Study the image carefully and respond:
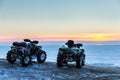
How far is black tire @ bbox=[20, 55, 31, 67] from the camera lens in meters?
A: 31.3

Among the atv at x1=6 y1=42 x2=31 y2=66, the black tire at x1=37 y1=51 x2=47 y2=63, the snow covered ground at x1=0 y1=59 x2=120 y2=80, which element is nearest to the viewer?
the snow covered ground at x1=0 y1=59 x2=120 y2=80

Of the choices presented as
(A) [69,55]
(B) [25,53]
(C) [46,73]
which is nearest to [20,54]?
(B) [25,53]

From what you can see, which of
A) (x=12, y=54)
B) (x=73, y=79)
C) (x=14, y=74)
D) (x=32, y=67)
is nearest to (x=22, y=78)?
(x=14, y=74)

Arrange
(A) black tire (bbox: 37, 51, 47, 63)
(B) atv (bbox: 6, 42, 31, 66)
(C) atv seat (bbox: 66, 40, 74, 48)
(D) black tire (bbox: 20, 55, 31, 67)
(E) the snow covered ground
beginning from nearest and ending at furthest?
(E) the snow covered ground → (D) black tire (bbox: 20, 55, 31, 67) → (B) atv (bbox: 6, 42, 31, 66) → (C) atv seat (bbox: 66, 40, 74, 48) → (A) black tire (bbox: 37, 51, 47, 63)

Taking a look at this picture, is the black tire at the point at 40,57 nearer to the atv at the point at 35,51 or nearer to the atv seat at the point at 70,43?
the atv at the point at 35,51

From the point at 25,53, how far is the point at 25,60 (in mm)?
785

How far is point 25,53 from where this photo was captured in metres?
32.2

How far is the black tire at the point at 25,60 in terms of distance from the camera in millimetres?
31344

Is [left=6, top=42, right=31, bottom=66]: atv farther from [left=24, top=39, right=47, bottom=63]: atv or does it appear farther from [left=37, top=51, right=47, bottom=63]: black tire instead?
[left=37, top=51, right=47, bottom=63]: black tire

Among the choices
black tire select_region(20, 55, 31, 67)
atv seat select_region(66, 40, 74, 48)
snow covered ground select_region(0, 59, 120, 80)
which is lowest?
snow covered ground select_region(0, 59, 120, 80)

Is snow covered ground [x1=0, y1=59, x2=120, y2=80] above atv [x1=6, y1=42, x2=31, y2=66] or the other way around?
the other way around

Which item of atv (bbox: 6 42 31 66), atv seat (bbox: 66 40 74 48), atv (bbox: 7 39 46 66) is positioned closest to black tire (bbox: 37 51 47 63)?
atv (bbox: 7 39 46 66)

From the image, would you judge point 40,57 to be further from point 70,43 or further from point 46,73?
point 46,73

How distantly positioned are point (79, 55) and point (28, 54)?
3.98 meters
